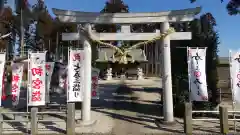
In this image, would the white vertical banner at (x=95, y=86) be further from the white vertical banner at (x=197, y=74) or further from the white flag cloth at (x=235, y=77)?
the white flag cloth at (x=235, y=77)

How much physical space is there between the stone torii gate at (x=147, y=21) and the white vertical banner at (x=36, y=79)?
1403mm

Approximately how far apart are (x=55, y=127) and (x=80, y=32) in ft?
12.9

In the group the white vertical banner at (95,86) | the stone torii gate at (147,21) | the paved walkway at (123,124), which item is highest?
the stone torii gate at (147,21)

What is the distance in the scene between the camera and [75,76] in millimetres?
9125

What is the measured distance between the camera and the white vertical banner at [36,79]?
8.82 m

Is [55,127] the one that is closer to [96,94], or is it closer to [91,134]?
[91,134]

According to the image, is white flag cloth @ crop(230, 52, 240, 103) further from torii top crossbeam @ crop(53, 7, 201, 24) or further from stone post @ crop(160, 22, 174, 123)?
torii top crossbeam @ crop(53, 7, 201, 24)

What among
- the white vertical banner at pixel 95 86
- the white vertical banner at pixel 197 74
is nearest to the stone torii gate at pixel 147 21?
the white vertical banner at pixel 197 74

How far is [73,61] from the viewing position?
9219 millimetres

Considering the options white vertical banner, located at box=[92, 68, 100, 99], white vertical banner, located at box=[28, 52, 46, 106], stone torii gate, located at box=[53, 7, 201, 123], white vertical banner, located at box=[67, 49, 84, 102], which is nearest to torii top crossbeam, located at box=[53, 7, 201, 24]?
stone torii gate, located at box=[53, 7, 201, 123]

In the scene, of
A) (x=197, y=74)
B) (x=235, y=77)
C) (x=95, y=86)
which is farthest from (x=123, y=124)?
(x=235, y=77)

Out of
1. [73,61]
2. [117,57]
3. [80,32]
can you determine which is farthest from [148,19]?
[73,61]

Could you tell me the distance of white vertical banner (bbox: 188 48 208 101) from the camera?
351 inches

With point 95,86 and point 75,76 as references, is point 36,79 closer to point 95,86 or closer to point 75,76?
point 75,76
